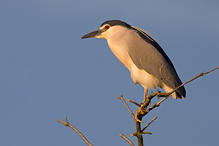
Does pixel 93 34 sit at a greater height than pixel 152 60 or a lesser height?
greater

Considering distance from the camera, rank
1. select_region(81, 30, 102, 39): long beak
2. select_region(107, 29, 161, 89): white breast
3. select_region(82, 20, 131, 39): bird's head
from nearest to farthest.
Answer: select_region(107, 29, 161, 89): white breast → select_region(82, 20, 131, 39): bird's head → select_region(81, 30, 102, 39): long beak

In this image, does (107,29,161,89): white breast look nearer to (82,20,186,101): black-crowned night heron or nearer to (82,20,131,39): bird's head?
(82,20,186,101): black-crowned night heron

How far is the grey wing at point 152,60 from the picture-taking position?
262 inches

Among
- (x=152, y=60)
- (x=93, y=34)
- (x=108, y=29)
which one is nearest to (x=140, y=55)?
(x=152, y=60)

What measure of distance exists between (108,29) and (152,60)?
1061 millimetres

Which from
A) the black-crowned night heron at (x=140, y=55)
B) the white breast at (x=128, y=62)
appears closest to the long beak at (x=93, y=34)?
the black-crowned night heron at (x=140, y=55)

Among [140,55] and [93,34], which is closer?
[140,55]

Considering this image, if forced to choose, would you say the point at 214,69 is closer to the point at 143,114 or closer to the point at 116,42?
the point at 143,114

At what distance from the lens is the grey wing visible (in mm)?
6652

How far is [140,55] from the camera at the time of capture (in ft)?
22.2

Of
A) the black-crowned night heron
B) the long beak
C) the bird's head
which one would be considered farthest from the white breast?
the long beak

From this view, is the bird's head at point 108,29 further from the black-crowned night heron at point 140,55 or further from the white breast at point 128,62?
the white breast at point 128,62

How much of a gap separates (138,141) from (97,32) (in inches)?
125

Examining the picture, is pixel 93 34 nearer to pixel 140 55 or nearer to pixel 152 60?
pixel 140 55
